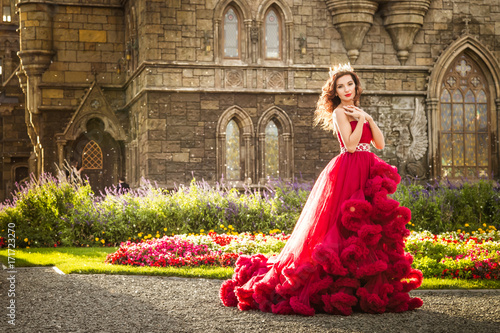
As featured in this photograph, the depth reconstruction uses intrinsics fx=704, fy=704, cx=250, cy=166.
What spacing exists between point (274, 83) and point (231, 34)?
1.81 metres

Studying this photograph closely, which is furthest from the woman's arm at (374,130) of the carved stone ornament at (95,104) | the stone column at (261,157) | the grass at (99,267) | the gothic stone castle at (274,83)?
the carved stone ornament at (95,104)

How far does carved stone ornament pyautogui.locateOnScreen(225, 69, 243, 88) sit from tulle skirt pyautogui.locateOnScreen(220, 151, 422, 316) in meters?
13.2

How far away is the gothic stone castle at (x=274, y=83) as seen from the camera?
1880 cm

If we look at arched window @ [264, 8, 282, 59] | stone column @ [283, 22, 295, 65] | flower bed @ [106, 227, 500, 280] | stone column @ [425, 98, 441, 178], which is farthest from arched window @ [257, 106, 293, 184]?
flower bed @ [106, 227, 500, 280]

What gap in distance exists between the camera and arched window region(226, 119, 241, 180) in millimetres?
19250

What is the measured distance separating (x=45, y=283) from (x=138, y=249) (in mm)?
2331

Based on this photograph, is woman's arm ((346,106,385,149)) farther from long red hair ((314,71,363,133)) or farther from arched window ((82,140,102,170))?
arched window ((82,140,102,170))

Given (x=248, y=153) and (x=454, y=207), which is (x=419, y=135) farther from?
(x=454, y=207)

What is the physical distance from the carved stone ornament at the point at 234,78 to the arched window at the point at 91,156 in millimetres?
5543

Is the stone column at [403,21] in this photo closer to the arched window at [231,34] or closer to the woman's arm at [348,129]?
the arched window at [231,34]

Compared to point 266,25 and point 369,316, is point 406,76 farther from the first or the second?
point 369,316

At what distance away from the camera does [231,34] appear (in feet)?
63.8

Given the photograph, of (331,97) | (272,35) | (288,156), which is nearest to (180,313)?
(331,97)

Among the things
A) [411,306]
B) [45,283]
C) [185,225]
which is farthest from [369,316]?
[185,225]
